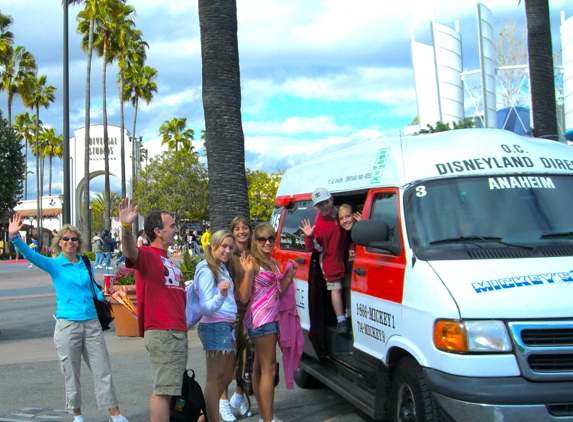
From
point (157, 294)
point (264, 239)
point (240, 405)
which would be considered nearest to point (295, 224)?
point (264, 239)

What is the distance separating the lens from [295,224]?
7.57 meters

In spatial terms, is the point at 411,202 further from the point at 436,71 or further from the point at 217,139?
the point at 436,71

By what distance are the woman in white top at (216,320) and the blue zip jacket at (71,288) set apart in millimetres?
1231

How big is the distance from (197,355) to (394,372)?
5.01 metres

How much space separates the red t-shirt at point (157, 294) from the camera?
15.7ft

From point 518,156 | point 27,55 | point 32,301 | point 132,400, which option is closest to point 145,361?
point 132,400

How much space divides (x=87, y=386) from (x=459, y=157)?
5065 millimetres

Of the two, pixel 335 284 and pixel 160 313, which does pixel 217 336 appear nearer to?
pixel 160 313

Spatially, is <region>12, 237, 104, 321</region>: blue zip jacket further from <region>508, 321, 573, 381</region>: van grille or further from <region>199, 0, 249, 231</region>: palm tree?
<region>199, 0, 249, 231</region>: palm tree

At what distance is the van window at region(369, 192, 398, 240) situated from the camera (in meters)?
5.09

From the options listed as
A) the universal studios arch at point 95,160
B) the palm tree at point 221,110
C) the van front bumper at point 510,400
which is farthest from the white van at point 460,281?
the universal studios arch at point 95,160

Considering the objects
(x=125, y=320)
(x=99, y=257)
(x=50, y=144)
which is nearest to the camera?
(x=125, y=320)

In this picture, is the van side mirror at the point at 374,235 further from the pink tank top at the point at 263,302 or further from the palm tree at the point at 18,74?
the palm tree at the point at 18,74

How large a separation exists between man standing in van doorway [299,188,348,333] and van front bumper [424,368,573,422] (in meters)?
2.48
